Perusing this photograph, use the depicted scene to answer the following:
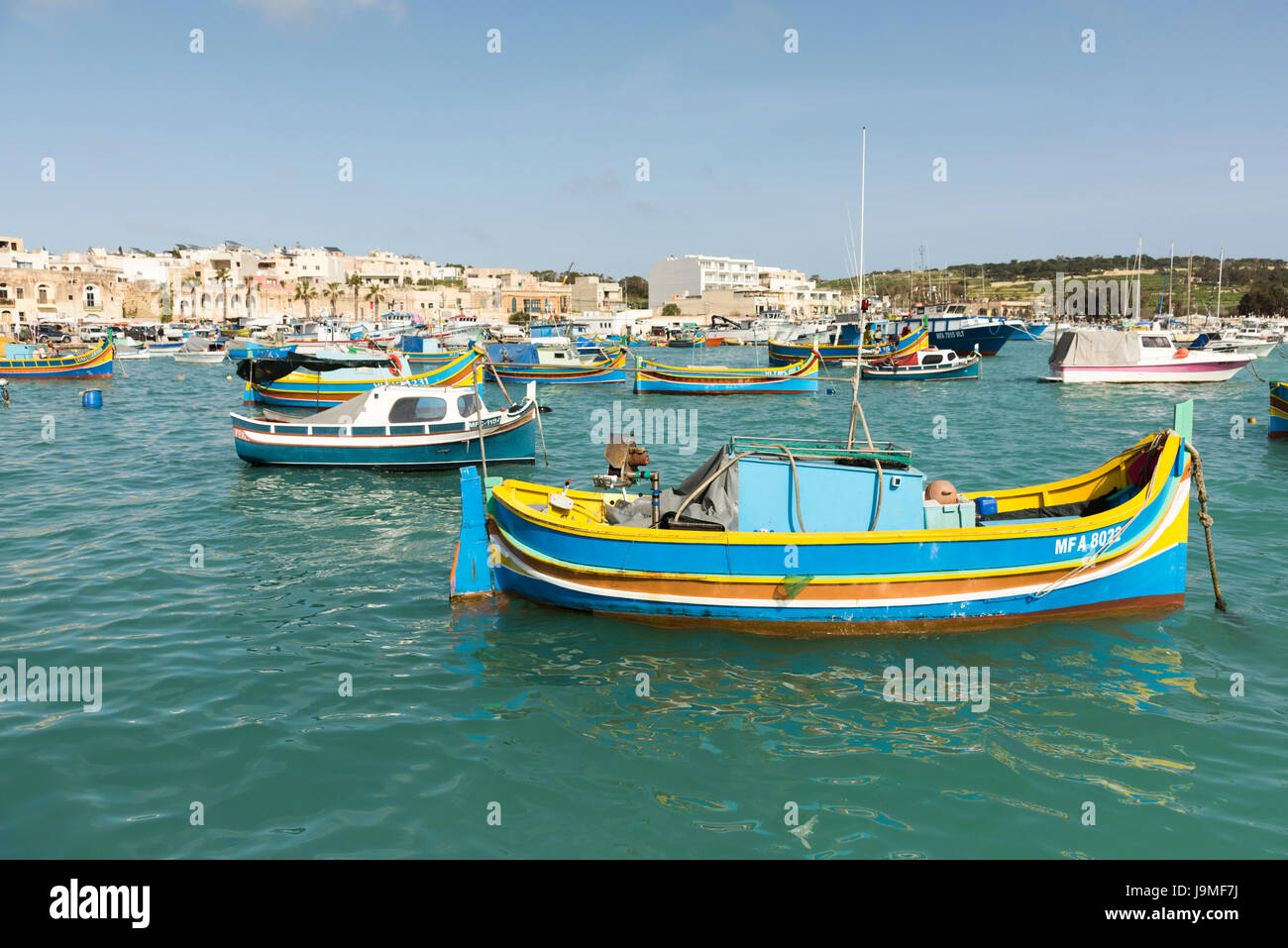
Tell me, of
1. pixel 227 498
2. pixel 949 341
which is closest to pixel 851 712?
pixel 227 498

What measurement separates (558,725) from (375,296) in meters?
146

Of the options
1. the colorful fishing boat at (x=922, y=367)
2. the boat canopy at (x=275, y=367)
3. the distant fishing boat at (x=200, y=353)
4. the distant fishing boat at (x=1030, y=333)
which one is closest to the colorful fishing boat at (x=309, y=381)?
the boat canopy at (x=275, y=367)

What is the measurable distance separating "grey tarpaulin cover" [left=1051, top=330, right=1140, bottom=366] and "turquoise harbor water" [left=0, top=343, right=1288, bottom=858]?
33.0 meters

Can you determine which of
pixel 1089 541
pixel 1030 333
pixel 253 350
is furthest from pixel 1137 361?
pixel 1030 333

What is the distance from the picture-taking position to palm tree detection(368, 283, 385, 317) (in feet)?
463

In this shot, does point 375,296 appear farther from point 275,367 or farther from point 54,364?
point 275,367

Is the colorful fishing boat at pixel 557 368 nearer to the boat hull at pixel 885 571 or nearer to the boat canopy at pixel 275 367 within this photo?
the boat canopy at pixel 275 367

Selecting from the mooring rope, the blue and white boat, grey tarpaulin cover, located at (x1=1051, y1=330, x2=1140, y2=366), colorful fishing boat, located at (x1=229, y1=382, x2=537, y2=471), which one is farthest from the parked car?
the mooring rope

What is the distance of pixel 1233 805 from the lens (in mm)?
7477

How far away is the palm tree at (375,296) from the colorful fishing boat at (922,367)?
107m

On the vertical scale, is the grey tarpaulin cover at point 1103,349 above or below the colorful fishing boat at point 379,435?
above

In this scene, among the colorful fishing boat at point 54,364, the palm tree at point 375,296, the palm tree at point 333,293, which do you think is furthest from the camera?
the palm tree at point 375,296

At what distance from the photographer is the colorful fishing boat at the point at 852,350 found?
54375 millimetres

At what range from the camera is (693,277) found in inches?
6383
